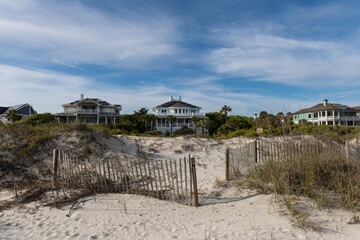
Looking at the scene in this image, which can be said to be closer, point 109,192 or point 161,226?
point 161,226

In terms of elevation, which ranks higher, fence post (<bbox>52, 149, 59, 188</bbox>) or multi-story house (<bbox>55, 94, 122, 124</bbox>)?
multi-story house (<bbox>55, 94, 122, 124</bbox>)

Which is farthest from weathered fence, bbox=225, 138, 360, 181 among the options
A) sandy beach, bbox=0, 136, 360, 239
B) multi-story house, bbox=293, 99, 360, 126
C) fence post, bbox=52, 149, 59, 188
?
multi-story house, bbox=293, 99, 360, 126

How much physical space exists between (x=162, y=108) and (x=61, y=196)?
1474 inches

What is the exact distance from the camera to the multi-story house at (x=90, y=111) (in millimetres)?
39603

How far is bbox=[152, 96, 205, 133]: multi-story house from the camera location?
1593 inches

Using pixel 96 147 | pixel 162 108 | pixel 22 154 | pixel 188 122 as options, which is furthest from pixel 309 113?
pixel 22 154

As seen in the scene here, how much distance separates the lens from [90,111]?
39969 mm

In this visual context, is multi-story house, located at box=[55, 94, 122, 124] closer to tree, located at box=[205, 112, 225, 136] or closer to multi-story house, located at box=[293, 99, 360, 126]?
tree, located at box=[205, 112, 225, 136]

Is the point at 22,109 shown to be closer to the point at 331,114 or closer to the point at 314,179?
the point at 314,179

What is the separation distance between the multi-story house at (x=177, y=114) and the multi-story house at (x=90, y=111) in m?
7.76

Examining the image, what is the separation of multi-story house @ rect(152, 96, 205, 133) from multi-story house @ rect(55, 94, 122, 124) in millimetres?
7762

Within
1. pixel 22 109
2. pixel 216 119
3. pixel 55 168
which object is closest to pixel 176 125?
pixel 216 119

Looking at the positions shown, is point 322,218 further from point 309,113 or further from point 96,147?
point 309,113

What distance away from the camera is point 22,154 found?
10391 mm
